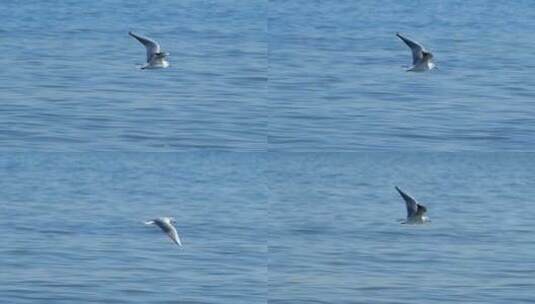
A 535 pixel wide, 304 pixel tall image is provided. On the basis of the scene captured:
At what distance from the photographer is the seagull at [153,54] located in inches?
232

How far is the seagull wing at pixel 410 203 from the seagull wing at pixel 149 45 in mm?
800

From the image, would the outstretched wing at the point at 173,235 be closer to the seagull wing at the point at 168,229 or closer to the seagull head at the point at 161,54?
the seagull wing at the point at 168,229

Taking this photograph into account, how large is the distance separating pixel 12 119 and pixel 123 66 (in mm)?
358

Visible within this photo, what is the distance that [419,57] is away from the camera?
5.93 meters

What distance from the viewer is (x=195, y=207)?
6.14 meters

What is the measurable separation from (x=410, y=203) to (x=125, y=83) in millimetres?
897

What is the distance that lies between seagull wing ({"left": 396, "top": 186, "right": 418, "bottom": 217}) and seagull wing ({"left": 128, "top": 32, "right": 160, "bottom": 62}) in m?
0.80

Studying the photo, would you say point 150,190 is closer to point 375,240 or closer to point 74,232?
point 74,232

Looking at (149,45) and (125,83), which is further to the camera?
(125,83)

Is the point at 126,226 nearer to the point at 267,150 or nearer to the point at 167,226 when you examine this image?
the point at 167,226

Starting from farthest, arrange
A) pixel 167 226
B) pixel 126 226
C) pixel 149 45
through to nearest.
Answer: pixel 126 226 → pixel 167 226 → pixel 149 45

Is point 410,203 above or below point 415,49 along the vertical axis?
below

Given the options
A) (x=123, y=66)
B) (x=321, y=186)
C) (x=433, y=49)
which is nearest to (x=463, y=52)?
(x=433, y=49)

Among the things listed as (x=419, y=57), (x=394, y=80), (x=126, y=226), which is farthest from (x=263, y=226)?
(x=419, y=57)
